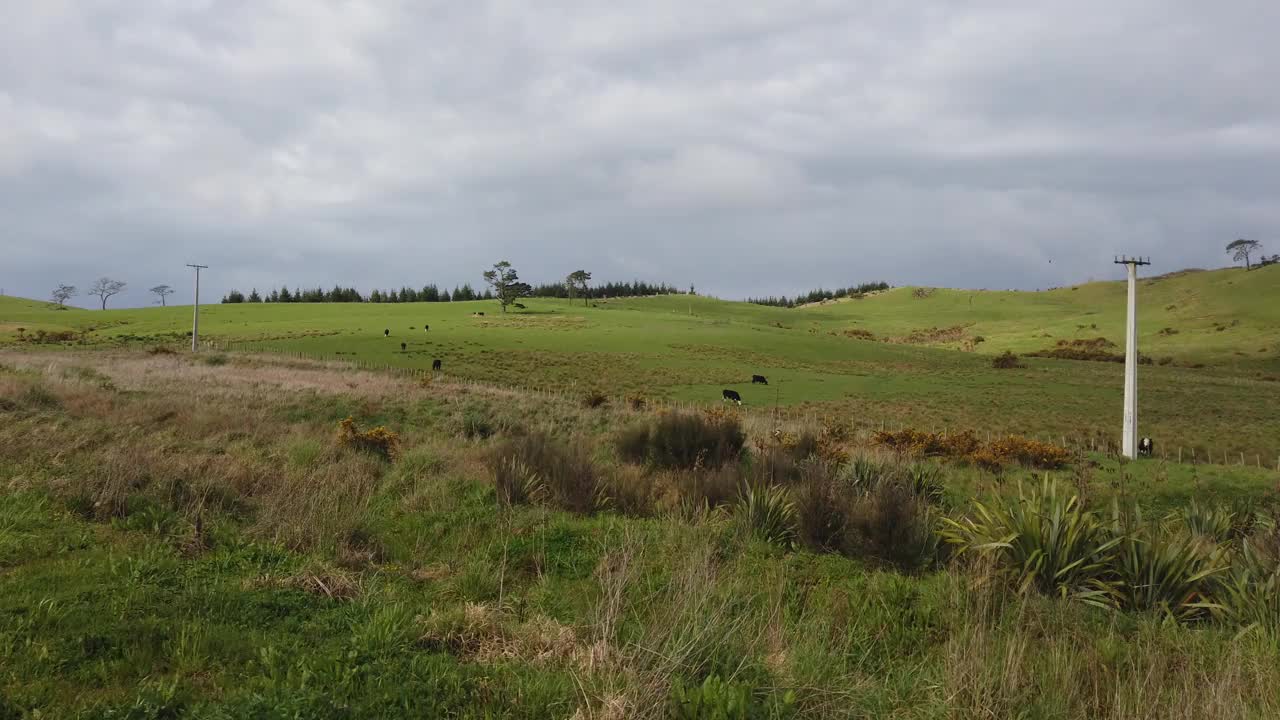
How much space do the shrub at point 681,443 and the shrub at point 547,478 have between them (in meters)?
3.37

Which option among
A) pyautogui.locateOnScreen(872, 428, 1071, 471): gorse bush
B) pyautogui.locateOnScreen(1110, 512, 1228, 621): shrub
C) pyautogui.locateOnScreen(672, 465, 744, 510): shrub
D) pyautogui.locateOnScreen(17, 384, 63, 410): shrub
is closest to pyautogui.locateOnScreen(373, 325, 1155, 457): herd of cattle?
pyautogui.locateOnScreen(872, 428, 1071, 471): gorse bush

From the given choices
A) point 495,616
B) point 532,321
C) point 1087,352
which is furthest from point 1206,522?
point 532,321

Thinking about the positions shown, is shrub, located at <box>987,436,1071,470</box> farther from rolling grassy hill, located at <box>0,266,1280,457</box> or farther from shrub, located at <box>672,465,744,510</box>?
shrub, located at <box>672,465,744,510</box>

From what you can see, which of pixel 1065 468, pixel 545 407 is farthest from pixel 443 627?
pixel 545 407

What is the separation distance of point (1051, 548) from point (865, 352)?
70.6m

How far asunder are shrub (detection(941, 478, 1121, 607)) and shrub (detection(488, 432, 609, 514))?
16.7 feet

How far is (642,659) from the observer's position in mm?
4391

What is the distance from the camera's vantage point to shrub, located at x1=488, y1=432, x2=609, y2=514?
988 cm

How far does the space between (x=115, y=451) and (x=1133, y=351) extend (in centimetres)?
3056

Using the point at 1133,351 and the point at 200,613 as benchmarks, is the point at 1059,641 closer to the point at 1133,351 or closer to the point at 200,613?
the point at 200,613

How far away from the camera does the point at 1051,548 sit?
6.68 m

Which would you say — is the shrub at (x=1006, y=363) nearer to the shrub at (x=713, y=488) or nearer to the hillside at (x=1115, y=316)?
the hillside at (x=1115, y=316)

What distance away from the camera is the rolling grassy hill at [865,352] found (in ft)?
121

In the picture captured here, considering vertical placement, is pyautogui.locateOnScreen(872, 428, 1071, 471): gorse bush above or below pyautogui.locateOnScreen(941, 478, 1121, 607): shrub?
below
